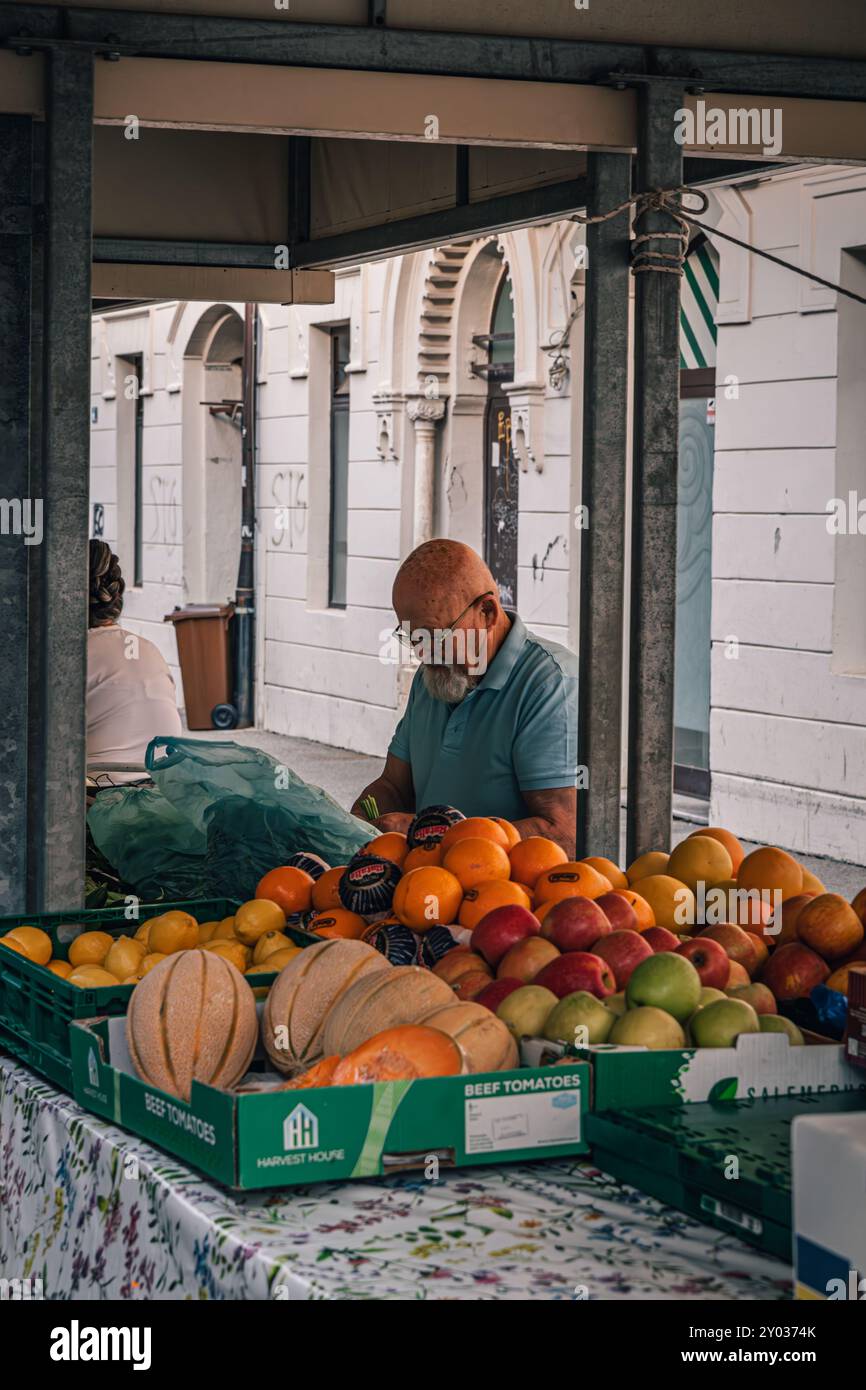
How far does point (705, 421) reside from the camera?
10.8 metres

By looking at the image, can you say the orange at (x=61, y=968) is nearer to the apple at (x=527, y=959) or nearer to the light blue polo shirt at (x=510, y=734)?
the apple at (x=527, y=959)

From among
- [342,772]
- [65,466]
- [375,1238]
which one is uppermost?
[65,466]

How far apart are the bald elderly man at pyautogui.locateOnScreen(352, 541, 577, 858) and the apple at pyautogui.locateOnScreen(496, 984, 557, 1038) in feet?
6.45

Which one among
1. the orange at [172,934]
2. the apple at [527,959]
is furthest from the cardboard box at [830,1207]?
the orange at [172,934]

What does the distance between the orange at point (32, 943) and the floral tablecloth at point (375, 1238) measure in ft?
2.24

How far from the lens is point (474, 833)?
11.1 ft

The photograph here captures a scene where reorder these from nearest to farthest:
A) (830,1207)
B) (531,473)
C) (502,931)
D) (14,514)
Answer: (830,1207) → (502,931) → (14,514) → (531,473)

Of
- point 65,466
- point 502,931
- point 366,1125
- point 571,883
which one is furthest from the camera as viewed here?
point 65,466

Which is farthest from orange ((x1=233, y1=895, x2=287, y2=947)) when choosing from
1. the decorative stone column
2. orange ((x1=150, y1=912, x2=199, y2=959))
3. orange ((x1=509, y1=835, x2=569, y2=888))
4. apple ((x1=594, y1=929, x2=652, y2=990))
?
the decorative stone column

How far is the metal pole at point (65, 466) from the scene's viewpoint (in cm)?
407

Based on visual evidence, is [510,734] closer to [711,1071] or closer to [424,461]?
[711,1071]

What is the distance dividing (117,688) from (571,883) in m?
3.53

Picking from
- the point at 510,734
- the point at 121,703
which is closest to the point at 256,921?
the point at 510,734
